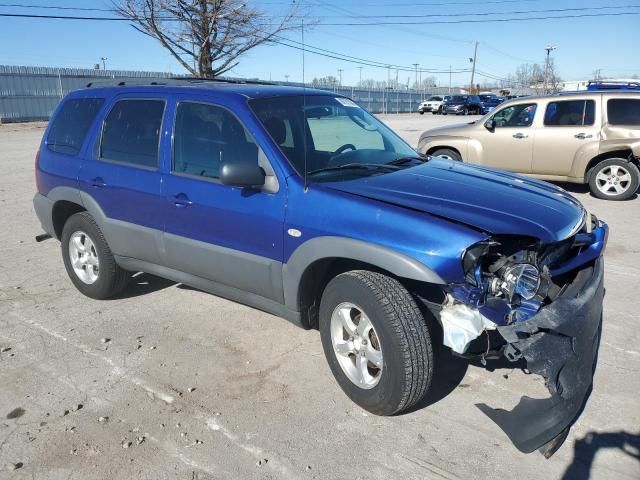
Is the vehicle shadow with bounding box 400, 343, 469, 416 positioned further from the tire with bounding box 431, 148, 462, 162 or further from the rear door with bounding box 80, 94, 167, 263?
the tire with bounding box 431, 148, 462, 162

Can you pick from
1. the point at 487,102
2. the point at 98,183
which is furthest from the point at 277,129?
the point at 487,102

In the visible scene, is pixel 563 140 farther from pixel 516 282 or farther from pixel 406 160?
pixel 516 282

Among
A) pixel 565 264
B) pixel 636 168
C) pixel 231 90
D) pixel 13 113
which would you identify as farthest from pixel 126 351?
pixel 13 113

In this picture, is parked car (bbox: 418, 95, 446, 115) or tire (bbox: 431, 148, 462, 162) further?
parked car (bbox: 418, 95, 446, 115)

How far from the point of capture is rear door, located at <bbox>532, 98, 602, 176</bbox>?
9258 millimetres

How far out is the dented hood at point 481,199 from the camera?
2920 mm

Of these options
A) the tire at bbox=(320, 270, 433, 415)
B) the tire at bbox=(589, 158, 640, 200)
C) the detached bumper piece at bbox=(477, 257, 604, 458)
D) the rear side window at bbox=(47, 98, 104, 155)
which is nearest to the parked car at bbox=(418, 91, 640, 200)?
the tire at bbox=(589, 158, 640, 200)

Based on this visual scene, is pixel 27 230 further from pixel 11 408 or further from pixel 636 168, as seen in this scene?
pixel 636 168

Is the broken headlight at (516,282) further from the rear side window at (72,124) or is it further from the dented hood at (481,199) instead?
the rear side window at (72,124)

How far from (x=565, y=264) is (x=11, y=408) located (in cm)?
351

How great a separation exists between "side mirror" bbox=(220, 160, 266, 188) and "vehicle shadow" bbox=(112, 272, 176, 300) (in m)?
2.26

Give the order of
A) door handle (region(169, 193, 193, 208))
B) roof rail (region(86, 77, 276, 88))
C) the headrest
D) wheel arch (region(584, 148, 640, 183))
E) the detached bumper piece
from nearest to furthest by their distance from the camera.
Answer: the detached bumper piece < the headrest < door handle (region(169, 193, 193, 208)) < roof rail (region(86, 77, 276, 88)) < wheel arch (region(584, 148, 640, 183))

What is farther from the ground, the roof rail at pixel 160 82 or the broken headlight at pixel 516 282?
the roof rail at pixel 160 82

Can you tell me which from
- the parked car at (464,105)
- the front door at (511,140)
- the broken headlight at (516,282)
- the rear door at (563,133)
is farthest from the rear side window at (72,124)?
the parked car at (464,105)
